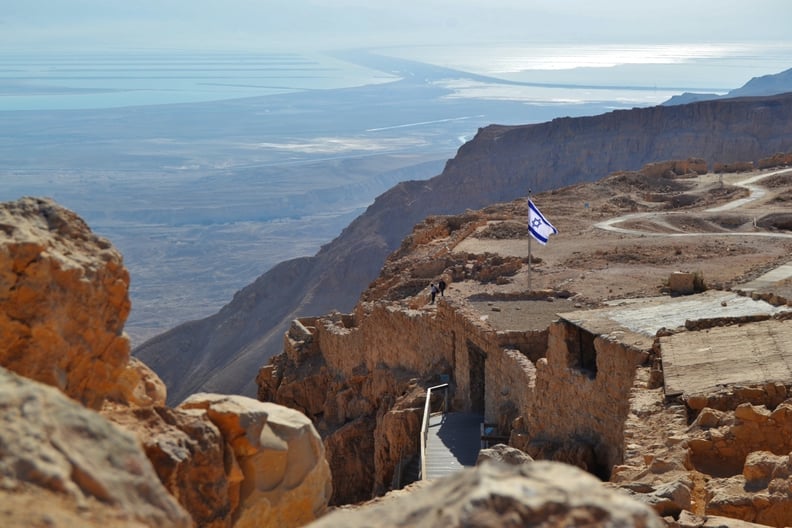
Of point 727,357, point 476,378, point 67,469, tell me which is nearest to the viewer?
point 67,469

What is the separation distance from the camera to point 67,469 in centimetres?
329

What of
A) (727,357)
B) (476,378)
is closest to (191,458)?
(727,357)

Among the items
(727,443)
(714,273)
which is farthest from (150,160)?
(727,443)

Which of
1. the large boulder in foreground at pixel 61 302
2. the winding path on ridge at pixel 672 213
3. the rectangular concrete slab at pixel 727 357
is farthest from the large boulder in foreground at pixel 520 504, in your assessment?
the winding path on ridge at pixel 672 213

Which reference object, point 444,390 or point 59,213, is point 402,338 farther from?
point 59,213

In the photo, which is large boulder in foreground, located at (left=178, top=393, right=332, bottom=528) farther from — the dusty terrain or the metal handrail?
the dusty terrain

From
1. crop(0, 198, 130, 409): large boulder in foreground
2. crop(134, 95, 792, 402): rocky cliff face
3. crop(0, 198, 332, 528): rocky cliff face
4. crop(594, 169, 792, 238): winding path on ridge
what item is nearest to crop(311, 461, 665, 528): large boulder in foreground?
crop(0, 198, 332, 528): rocky cliff face

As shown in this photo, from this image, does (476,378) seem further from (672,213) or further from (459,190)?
(459,190)

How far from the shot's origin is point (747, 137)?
221 feet

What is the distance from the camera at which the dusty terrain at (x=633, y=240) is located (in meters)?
19.6

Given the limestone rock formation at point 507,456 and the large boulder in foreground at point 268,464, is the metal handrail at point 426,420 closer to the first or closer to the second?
the limestone rock formation at point 507,456

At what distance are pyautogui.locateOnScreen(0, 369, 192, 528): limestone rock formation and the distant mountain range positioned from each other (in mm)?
132723

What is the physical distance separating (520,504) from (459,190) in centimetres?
7596

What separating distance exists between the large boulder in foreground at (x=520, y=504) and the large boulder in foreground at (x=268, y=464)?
204 cm
